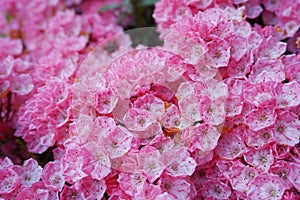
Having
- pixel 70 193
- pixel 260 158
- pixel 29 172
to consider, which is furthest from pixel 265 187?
pixel 29 172

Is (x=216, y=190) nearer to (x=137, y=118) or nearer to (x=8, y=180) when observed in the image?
(x=137, y=118)

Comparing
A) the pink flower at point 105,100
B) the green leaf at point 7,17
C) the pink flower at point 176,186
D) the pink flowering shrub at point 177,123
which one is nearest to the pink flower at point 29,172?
the pink flowering shrub at point 177,123

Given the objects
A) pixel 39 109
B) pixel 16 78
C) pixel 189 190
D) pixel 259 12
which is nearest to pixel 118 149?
pixel 189 190

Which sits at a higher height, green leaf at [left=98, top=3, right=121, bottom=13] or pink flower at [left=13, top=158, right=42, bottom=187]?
green leaf at [left=98, top=3, right=121, bottom=13]

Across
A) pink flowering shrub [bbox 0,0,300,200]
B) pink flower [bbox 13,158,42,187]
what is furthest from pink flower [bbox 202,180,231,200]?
pink flower [bbox 13,158,42,187]

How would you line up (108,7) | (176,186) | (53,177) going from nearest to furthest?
(176,186) → (53,177) → (108,7)

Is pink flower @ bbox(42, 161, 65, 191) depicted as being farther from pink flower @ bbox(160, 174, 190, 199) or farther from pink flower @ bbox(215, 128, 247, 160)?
pink flower @ bbox(215, 128, 247, 160)

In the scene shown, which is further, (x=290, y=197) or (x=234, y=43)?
(x=234, y=43)

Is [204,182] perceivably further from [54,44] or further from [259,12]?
[54,44]

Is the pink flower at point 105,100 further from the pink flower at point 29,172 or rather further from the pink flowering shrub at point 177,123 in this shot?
the pink flower at point 29,172
